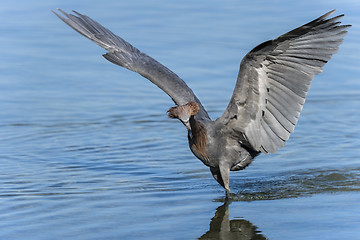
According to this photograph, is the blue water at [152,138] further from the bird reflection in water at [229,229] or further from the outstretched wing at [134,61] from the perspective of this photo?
the outstretched wing at [134,61]

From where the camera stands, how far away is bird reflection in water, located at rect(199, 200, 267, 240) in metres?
5.92

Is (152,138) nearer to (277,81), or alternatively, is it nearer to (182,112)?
(182,112)

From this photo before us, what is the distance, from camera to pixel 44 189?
23.8 feet

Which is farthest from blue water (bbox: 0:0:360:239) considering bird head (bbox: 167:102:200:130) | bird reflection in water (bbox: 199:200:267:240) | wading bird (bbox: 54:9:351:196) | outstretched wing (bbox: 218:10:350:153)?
bird head (bbox: 167:102:200:130)

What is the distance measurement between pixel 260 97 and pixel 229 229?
1367mm

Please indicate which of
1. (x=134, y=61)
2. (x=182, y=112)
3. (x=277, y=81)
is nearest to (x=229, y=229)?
(x=182, y=112)

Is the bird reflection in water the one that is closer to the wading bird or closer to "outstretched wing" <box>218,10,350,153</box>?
the wading bird

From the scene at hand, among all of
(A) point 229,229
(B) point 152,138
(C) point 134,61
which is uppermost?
(C) point 134,61

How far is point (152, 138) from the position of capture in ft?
30.3

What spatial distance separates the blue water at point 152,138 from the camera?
6.28 m

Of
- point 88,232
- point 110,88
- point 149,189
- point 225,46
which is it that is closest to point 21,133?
point 110,88

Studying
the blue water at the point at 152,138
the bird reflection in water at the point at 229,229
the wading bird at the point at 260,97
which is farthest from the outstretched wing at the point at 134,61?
the bird reflection in water at the point at 229,229

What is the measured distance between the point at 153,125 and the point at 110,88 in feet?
5.22

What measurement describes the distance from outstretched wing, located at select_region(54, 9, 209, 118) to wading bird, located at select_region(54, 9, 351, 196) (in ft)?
0.04
